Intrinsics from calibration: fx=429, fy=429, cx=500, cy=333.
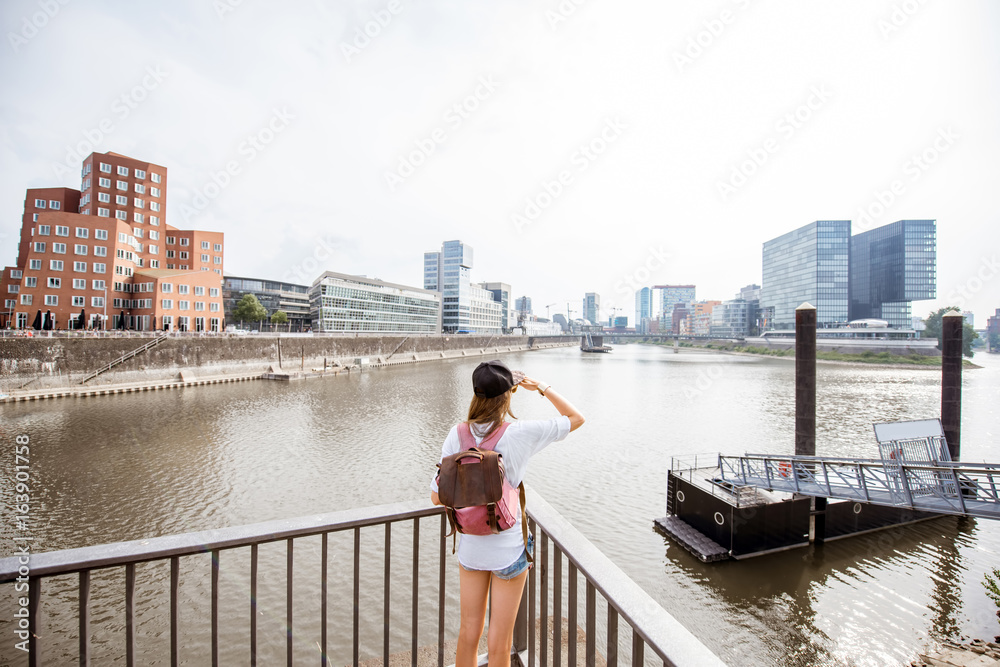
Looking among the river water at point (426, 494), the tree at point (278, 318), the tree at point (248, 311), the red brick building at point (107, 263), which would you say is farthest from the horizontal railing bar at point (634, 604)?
the tree at point (278, 318)

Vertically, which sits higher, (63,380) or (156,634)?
(63,380)

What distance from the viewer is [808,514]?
1148 cm

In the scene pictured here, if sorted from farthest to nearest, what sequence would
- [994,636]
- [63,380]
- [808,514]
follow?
[63,380] < [808,514] < [994,636]

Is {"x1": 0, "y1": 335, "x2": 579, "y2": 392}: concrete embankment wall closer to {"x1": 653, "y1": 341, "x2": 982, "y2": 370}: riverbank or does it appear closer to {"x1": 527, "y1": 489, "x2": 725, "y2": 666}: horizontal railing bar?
{"x1": 527, "y1": 489, "x2": 725, "y2": 666}: horizontal railing bar

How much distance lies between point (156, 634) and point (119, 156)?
186 feet

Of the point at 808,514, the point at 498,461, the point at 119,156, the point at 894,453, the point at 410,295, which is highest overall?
the point at 119,156

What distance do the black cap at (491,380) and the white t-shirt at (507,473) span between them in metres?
0.20

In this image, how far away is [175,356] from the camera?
3572cm

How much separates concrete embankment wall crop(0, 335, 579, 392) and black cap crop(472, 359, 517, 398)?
126 feet

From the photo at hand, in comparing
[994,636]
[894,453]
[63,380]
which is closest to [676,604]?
[994,636]

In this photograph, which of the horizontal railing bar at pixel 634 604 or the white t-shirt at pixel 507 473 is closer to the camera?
the horizontal railing bar at pixel 634 604

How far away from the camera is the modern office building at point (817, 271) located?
96.7 m

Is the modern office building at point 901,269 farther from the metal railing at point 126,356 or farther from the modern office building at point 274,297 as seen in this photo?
the metal railing at point 126,356

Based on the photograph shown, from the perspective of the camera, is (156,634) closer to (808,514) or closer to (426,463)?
(426,463)
